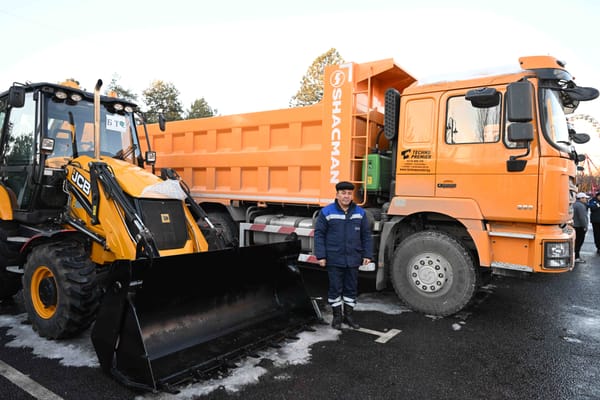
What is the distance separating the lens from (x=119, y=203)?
4109mm

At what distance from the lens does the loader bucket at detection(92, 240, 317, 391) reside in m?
3.08

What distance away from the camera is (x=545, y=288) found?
271 inches

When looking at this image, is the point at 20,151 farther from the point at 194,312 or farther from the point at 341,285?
the point at 341,285

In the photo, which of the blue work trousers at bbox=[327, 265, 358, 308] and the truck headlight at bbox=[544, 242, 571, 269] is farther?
the blue work trousers at bbox=[327, 265, 358, 308]

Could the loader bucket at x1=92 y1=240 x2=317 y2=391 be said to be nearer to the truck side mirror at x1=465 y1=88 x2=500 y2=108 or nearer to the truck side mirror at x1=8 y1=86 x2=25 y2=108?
the truck side mirror at x1=8 y1=86 x2=25 y2=108

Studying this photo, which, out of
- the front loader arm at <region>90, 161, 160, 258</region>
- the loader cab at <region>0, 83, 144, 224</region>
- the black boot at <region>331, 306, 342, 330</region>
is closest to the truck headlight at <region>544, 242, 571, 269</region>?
the black boot at <region>331, 306, 342, 330</region>

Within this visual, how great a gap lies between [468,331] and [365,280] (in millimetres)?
2555

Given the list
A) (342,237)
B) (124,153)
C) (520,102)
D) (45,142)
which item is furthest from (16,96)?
(520,102)

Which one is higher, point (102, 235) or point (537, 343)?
point (102, 235)

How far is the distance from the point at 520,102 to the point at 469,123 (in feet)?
1.98

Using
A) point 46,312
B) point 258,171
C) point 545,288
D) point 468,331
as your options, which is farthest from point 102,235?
point 545,288

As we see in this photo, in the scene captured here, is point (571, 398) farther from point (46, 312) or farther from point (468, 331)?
point (46, 312)

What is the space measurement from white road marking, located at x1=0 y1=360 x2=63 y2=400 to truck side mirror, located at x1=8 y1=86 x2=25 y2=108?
246 centimetres

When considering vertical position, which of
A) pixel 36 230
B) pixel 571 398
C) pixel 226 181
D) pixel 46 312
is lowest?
pixel 571 398
